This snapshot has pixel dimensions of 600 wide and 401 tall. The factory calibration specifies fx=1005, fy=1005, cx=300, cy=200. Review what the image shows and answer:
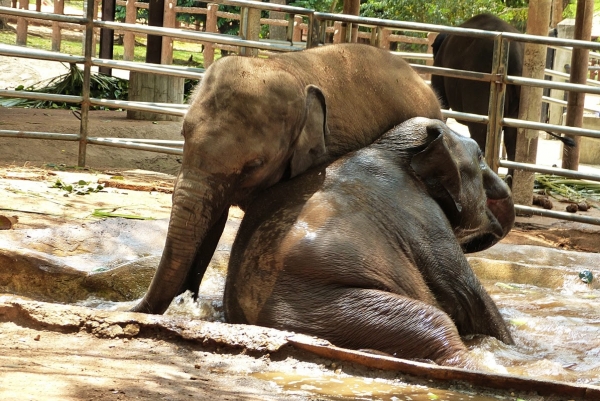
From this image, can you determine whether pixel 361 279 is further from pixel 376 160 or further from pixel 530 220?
pixel 530 220

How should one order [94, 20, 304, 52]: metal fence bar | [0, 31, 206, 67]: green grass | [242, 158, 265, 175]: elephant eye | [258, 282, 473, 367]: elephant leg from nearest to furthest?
[258, 282, 473, 367]: elephant leg, [242, 158, 265, 175]: elephant eye, [94, 20, 304, 52]: metal fence bar, [0, 31, 206, 67]: green grass

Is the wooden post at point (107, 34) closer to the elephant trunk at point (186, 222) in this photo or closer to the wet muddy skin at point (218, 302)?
the wet muddy skin at point (218, 302)

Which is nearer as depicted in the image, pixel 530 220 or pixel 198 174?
pixel 198 174

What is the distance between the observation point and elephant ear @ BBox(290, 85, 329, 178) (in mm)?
4391

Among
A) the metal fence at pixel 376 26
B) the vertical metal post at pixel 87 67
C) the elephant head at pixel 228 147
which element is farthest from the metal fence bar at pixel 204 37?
the elephant head at pixel 228 147

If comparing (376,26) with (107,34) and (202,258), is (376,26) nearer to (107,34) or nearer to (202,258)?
(202,258)

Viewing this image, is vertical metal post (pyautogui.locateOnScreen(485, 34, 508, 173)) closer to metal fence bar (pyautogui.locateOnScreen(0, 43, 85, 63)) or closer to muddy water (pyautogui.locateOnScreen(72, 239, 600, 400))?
muddy water (pyautogui.locateOnScreen(72, 239, 600, 400))

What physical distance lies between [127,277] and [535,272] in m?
2.52

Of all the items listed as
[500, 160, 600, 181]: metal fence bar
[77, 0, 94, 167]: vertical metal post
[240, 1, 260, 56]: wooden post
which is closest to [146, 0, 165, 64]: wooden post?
[77, 0, 94, 167]: vertical metal post

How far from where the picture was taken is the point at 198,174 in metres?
4.09

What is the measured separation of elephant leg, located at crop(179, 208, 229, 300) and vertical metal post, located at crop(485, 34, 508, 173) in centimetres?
392

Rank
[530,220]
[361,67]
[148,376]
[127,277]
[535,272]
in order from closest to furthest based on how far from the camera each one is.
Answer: [148,376] → [361,67] → [127,277] → [535,272] → [530,220]

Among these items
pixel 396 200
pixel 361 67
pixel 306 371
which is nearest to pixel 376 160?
pixel 396 200

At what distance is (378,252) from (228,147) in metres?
0.80
